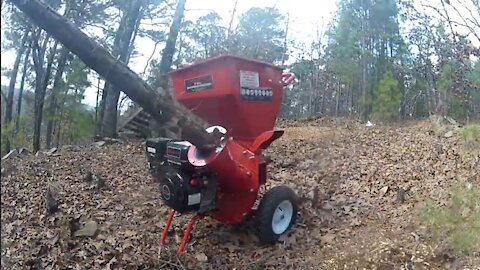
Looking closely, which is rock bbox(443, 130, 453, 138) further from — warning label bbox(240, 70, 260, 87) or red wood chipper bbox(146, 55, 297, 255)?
warning label bbox(240, 70, 260, 87)


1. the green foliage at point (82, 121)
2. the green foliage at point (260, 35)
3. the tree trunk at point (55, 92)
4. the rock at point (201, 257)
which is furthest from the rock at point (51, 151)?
the green foliage at point (260, 35)

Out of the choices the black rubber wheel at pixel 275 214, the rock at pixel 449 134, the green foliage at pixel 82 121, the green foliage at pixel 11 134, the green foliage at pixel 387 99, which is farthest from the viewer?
the green foliage at pixel 387 99

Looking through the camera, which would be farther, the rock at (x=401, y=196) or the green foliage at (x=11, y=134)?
the rock at (x=401, y=196)

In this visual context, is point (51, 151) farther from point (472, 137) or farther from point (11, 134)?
point (472, 137)

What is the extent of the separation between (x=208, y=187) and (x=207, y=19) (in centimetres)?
598

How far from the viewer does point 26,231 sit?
11.0 ft

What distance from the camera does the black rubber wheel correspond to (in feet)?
10.8

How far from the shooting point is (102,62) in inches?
78.0

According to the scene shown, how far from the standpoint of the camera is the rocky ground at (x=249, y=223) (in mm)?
2887

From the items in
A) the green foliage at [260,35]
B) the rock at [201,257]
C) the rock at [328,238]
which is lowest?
the rock at [201,257]

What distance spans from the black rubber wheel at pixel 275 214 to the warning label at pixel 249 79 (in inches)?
33.2

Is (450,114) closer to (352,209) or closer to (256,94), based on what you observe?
(352,209)

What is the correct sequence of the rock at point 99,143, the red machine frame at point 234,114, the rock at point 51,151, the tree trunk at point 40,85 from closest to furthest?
1. the red machine frame at point 234,114
2. the tree trunk at point 40,85
3. the rock at point 51,151
4. the rock at point 99,143

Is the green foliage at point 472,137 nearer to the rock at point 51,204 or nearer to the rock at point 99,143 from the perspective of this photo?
the rock at point 51,204
